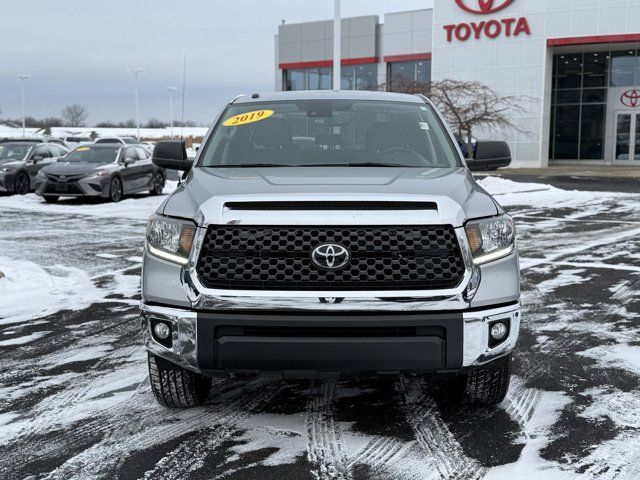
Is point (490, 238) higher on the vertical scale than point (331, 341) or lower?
higher

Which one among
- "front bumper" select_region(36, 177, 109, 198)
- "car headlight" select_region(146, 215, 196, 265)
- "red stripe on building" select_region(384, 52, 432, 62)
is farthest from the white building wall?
"car headlight" select_region(146, 215, 196, 265)

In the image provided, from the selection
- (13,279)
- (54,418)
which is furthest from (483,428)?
(13,279)

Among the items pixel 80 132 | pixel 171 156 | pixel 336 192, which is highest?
pixel 80 132

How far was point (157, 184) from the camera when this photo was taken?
20203mm

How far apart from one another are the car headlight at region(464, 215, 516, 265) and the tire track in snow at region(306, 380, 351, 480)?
1.16 metres

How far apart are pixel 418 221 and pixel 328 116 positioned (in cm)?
189

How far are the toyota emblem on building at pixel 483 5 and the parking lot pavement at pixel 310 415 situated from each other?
3118cm

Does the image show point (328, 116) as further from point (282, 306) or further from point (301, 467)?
point (301, 467)

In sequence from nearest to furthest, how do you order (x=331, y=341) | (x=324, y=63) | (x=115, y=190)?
(x=331, y=341)
(x=115, y=190)
(x=324, y=63)

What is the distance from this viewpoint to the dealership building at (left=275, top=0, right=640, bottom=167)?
113ft

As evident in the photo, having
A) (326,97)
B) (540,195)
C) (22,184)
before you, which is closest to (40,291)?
(326,97)

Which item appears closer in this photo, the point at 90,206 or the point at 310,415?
the point at 310,415

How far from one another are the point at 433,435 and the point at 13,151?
2003cm

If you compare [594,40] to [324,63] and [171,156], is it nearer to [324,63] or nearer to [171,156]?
[324,63]
